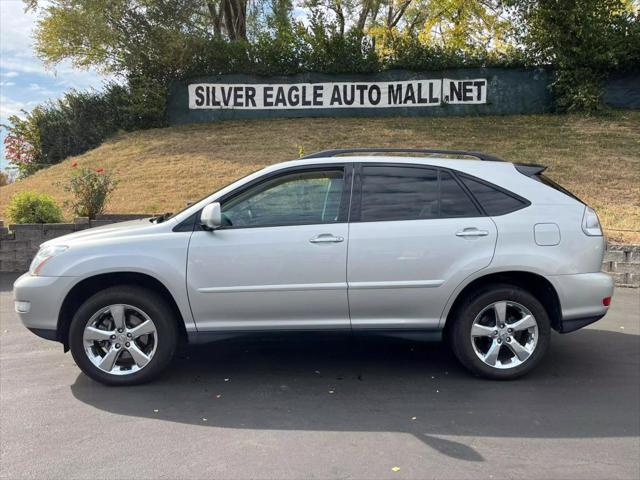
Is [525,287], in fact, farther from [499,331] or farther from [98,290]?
[98,290]

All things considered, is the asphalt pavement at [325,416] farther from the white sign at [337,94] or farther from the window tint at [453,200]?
the white sign at [337,94]

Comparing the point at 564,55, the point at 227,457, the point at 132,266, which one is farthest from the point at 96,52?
the point at 227,457

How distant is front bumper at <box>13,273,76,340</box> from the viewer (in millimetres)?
4230

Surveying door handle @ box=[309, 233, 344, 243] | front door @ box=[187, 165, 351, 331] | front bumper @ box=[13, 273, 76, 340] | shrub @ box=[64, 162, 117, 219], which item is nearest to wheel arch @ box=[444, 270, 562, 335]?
front door @ box=[187, 165, 351, 331]

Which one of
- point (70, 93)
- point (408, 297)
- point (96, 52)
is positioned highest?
point (96, 52)

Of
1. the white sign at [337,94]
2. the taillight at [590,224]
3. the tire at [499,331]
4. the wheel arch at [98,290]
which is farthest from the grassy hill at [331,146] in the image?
the tire at [499,331]

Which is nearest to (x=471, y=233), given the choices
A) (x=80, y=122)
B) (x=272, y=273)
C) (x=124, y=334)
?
(x=272, y=273)

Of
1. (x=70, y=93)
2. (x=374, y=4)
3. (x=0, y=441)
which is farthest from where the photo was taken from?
(x=374, y=4)

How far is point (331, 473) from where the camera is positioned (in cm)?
316

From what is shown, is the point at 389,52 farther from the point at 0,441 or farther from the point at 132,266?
the point at 0,441

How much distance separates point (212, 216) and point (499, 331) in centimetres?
234

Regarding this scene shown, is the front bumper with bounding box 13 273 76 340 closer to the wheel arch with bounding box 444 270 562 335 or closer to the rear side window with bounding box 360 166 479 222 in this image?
the rear side window with bounding box 360 166 479 222

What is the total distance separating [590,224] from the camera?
4.36m

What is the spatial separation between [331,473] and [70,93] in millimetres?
→ 17711
